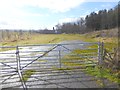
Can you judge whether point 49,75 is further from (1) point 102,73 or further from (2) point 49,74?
(1) point 102,73

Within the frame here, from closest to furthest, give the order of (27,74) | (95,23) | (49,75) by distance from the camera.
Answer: (49,75)
(27,74)
(95,23)

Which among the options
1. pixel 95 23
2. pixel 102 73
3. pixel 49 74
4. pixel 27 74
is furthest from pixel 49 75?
pixel 95 23

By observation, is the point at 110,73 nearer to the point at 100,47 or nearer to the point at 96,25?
the point at 100,47

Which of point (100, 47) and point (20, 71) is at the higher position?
point (100, 47)

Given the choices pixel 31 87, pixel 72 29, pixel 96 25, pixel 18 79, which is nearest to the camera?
pixel 31 87

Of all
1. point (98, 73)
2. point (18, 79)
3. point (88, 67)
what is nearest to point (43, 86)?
point (18, 79)

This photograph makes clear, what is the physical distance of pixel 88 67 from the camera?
1445cm

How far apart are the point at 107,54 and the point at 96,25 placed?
83.8 metres

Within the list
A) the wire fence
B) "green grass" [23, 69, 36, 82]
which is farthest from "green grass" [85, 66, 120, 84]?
"green grass" [23, 69, 36, 82]

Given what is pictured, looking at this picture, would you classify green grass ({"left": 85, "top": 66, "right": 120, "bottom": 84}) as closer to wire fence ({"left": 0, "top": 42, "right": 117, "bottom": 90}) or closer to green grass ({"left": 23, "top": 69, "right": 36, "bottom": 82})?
wire fence ({"left": 0, "top": 42, "right": 117, "bottom": 90})

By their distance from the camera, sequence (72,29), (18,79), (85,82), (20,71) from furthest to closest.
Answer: (72,29)
(20,71)
(18,79)
(85,82)

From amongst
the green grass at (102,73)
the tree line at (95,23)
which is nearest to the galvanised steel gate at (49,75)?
the green grass at (102,73)

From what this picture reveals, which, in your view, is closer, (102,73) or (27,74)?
(102,73)

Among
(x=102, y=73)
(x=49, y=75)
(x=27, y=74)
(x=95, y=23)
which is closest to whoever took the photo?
(x=49, y=75)
